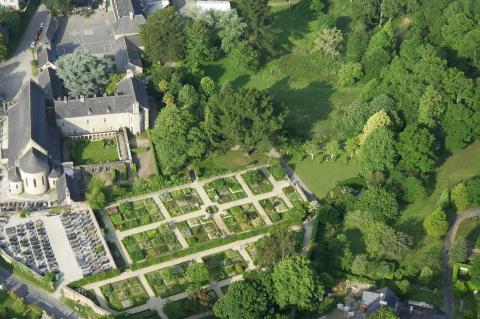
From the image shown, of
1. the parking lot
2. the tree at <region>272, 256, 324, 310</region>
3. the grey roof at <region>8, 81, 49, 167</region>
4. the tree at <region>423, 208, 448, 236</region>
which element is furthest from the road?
the tree at <region>423, 208, 448, 236</region>

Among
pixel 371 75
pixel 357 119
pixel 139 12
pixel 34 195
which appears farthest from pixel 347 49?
pixel 34 195

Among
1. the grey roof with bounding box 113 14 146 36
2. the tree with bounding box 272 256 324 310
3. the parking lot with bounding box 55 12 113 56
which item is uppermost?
the grey roof with bounding box 113 14 146 36

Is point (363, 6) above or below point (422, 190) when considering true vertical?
above

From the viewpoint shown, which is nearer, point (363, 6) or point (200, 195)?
point (200, 195)

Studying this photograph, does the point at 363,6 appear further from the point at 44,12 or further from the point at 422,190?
the point at 44,12

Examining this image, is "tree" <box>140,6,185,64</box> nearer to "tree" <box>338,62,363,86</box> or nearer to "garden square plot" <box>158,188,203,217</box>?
"tree" <box>338,62,363,86</box>

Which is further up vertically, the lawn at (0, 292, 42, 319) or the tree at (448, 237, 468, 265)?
the tree at (448, 237, 468, 265)

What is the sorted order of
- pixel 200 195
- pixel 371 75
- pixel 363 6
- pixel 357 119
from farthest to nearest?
1. pixel 363 6
2. pixel 371 75
3. pixel 357 119
4. pixel 200 195
